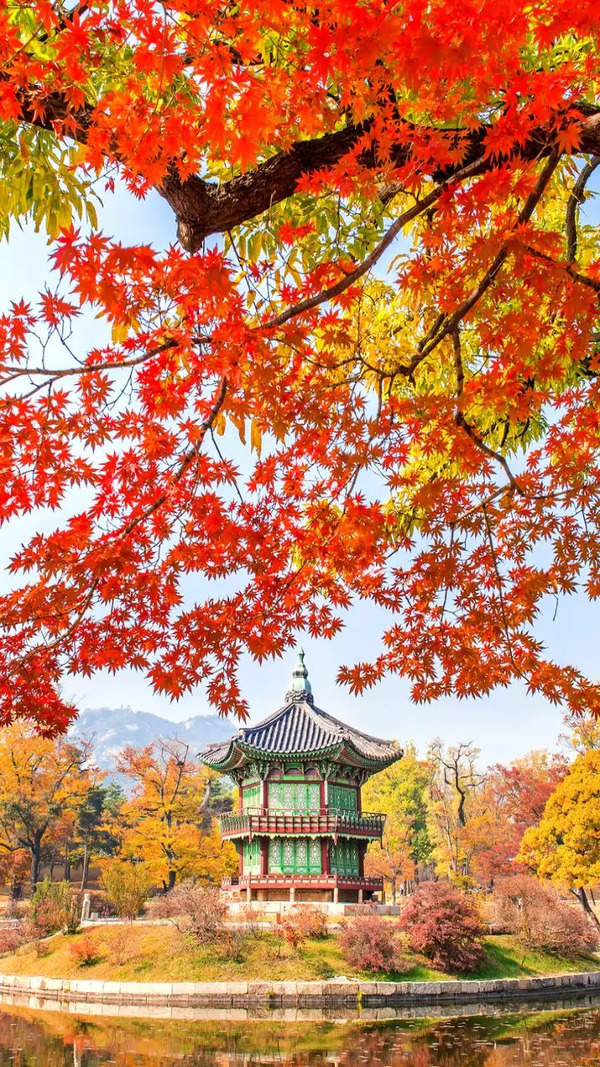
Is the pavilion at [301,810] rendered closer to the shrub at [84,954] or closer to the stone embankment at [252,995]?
the shrub at [84,954]

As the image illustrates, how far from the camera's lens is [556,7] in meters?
2.76

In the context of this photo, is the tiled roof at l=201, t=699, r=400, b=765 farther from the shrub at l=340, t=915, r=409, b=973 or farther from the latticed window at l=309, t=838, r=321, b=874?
the shrub at l=340, t=915, r=409, b=973

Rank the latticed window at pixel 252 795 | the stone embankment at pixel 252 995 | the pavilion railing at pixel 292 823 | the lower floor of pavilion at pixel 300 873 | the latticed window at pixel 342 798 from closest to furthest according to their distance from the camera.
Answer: the stone embankment at pixel 252 995
the lower floor of pavilion at pixel 300 873
the pavilion railing at pixel 292 823
the latticed window at pixel 342 798
the latticed window at pixel 252 795

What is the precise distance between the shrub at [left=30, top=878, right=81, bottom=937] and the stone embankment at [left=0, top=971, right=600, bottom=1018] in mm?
2895

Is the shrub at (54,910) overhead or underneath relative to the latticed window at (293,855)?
underneath

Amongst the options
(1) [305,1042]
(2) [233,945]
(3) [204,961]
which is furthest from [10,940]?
(1) [305,1042]

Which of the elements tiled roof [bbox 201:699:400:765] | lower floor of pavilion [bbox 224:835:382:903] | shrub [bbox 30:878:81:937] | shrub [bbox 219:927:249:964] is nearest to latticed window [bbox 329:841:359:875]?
lower floor of pavilion [bbox 224:835:382:903]

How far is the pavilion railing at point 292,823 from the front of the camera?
77.4ft

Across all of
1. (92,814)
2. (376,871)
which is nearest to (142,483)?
(376,871)

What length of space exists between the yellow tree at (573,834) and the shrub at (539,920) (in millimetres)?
802

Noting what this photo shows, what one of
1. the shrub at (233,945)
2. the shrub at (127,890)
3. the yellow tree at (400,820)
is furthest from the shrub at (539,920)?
the yellow tree at (400,820)

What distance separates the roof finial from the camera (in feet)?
98.2

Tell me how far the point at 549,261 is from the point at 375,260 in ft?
2.53

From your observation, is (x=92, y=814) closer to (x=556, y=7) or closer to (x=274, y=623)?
(x=274, y=623)
